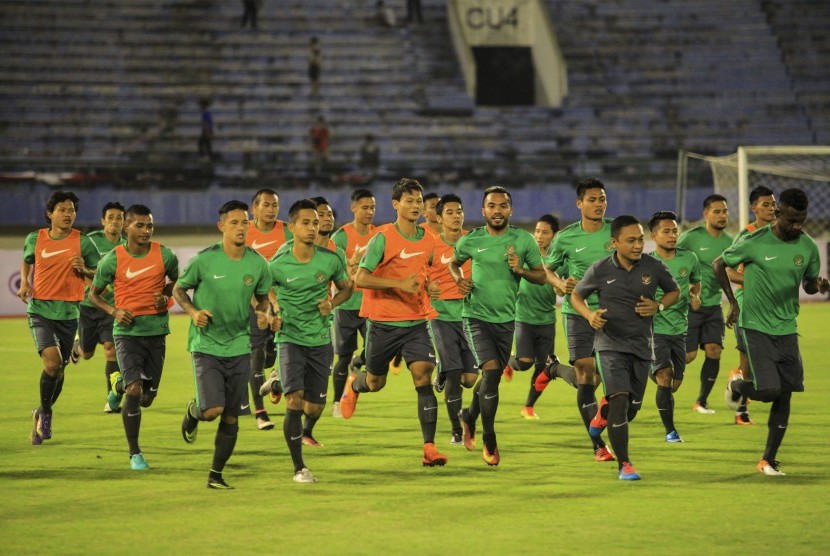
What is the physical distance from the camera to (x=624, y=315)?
9719 mm

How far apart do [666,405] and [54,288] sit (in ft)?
18.2

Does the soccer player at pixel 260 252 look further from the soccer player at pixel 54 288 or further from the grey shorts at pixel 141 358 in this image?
the grey shorts at pixel 141 358

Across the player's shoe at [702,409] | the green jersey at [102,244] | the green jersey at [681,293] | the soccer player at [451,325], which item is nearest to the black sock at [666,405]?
the green jersey at [681,293]

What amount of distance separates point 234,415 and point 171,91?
28984mm

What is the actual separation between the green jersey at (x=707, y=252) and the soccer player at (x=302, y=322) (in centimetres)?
463

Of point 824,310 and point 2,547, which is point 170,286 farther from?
point 824,310

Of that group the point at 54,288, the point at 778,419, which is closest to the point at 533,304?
the point at 778,419

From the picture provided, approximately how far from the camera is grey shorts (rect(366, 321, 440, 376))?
35.0ft

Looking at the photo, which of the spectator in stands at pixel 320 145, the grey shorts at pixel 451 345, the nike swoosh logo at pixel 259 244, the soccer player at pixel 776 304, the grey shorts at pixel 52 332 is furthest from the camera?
the spectator in stands at pixel 320 145

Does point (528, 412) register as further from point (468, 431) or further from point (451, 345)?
point (451, 345)

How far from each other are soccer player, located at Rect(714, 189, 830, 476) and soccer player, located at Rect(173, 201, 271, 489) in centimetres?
355

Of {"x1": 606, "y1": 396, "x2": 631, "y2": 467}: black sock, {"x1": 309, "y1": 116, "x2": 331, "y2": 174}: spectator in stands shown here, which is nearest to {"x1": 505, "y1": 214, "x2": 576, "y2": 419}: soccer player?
{"x1": 606, "y1": 396, "x2": 631, "y2": 467}: black sock

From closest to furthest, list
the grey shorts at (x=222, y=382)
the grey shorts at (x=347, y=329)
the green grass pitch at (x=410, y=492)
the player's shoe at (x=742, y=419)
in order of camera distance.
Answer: the green grass pitch at (x=410, y=492)
the grey shorts at (x=222, y=382)
the player's shoe at (x=742, y=419)
the grey shorts at (x=347, y=329)

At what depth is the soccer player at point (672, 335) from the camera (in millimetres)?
11891
